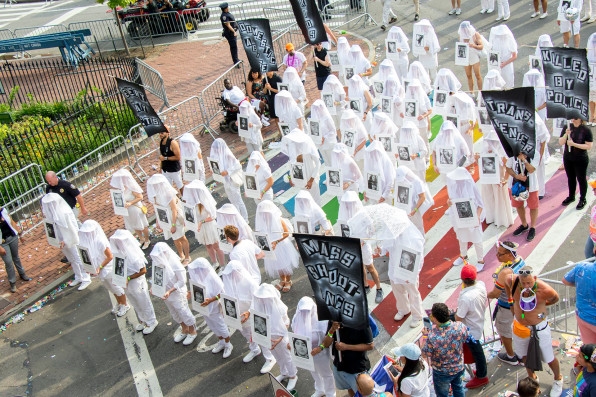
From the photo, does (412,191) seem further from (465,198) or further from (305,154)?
(305,154)

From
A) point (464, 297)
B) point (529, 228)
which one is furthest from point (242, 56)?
point (464, 297)

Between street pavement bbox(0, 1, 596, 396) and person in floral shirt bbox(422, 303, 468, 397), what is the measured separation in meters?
1.12

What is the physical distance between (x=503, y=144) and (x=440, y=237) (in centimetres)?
232

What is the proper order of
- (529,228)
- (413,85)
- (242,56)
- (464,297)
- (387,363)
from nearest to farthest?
1. (387,363)
2. (464,297)
3. (529,228)
4. (413,85)
5. (242,56)

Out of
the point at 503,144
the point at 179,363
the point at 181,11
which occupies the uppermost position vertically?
the point at 181,11

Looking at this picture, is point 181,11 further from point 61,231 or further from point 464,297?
point 464,297

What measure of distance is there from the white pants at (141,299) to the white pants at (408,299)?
13.0ft

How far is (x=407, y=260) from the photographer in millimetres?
9805

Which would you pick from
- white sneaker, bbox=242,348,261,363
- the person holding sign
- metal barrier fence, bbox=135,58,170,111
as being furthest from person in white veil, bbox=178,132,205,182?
metal barrier fence, bbox=135,58,170,111

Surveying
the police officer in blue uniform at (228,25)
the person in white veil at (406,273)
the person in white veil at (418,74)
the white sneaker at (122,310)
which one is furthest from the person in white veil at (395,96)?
the police officer in blue uniform at (228,25)

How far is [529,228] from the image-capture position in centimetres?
1188

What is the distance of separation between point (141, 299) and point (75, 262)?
2.46 m

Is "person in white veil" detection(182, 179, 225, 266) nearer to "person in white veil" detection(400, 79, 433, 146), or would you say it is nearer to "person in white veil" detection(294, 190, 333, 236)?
"person in white veil" detection(294, 190, 333, 236)

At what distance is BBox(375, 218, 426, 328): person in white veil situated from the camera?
970 cm
